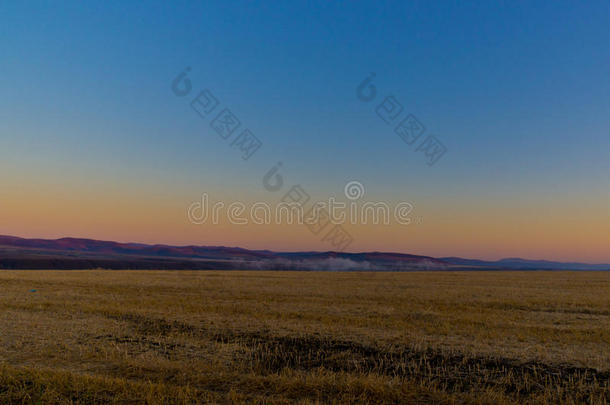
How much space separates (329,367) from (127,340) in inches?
292

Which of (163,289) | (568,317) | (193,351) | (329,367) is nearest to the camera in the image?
(329,367)

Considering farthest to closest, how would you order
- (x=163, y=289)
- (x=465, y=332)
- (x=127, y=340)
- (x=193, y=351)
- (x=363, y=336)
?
(x=163, y=289) → (x=465, y=332) → (x=363, y=336) → (x=127, y=340) → (x=193, y=351)

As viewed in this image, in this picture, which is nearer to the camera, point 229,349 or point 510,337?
point 229,349

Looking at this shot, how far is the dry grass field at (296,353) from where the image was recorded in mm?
9297

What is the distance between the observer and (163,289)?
3259 centimetres

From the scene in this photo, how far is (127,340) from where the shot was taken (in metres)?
14.4

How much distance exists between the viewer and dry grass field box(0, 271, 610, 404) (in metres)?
9.30

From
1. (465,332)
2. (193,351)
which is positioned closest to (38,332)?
(193,351)

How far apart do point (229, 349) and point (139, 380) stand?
3.81 m

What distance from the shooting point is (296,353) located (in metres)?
13.1

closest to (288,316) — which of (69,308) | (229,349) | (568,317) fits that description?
(229,349)

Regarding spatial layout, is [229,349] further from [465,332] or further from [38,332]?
[465,332]

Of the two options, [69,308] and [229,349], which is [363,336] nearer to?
[229,349]

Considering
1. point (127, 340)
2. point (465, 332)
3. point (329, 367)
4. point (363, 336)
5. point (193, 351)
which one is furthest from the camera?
point (465, 332)
